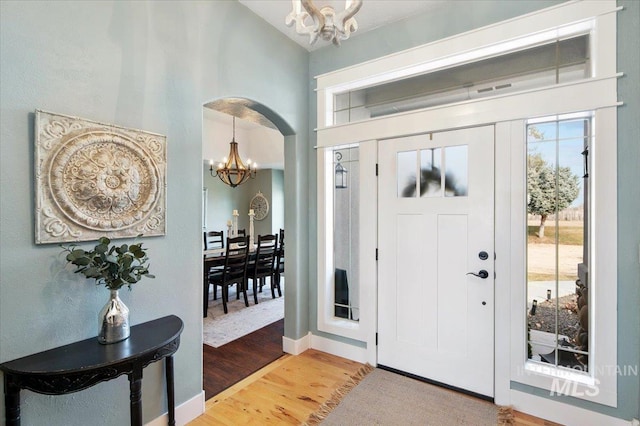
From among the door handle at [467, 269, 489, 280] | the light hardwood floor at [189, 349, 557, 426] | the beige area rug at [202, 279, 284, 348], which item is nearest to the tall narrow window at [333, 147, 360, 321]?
the light hardwood floor at [189, 349, 557, 426]

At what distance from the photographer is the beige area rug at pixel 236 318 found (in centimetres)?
359

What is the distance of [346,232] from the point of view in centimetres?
319

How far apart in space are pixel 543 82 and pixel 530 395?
7.71ft

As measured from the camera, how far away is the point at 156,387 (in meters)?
1.99

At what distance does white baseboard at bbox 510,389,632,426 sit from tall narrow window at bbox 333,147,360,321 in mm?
1419

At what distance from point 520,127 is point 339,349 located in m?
2.53

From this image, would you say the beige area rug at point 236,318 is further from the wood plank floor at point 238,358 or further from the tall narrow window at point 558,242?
the tall narrow window at point 558,242

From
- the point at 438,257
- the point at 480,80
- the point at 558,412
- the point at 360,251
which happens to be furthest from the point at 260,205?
the point at 558,412

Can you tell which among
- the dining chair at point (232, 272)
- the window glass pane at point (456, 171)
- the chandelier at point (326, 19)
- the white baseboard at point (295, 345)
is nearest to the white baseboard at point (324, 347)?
the white baseboard at point (295, 345)

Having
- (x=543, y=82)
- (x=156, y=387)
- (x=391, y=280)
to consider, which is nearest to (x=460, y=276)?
(x=391, y=280)

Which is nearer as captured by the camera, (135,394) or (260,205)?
(135,394)

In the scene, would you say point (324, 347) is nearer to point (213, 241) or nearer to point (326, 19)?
point (326, 19)

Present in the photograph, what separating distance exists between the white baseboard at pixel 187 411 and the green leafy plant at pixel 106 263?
1.03 meters

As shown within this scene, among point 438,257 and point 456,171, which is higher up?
point 456,171
